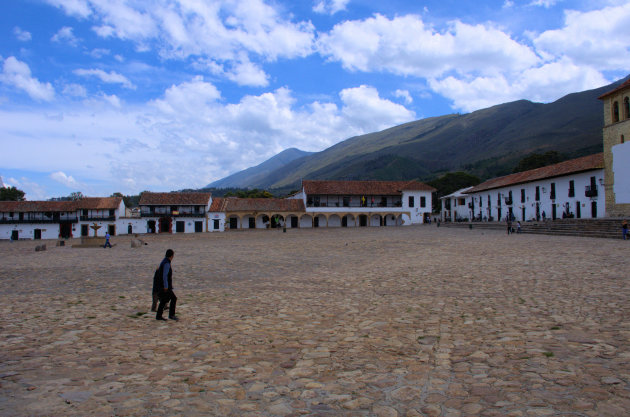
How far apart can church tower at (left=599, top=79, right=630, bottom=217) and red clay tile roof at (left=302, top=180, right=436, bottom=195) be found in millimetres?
21778

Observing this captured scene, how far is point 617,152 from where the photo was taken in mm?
26547

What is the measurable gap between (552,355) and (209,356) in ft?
12.4

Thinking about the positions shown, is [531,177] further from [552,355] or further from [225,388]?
[225,388]

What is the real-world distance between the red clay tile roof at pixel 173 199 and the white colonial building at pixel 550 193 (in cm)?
→ 3349

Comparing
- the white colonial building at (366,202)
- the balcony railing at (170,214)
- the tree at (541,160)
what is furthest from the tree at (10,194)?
the tree at (541,160)

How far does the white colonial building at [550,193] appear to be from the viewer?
1169 inches

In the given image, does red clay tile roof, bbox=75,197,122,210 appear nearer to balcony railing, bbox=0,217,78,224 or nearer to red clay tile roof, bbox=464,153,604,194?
balcony railing, bbox=0,217,78,224

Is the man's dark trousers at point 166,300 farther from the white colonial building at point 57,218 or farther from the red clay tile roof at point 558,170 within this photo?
the white colonial building at point 57,218

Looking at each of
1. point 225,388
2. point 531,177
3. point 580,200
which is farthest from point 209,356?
point 531,177

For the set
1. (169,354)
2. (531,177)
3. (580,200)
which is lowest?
(169,354)

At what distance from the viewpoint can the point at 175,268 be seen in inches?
511

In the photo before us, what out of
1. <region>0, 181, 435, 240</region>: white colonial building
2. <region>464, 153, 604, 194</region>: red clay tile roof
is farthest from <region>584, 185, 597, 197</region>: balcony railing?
<region>0, 181, 435, 240</region>: white colonial building

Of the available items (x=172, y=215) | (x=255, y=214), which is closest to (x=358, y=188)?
(x=255, y=214)

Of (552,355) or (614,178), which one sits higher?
(614,178)
